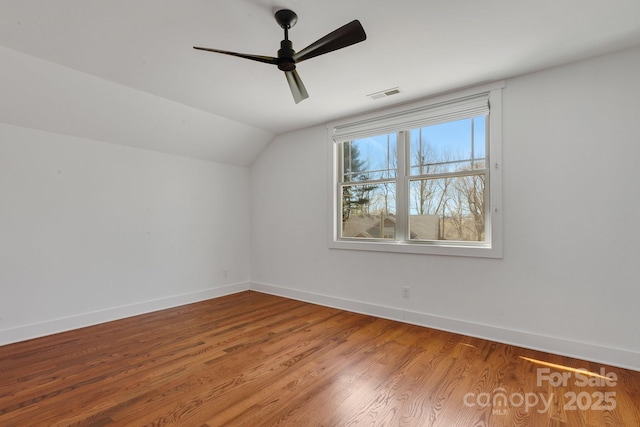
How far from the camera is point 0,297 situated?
2.86 m

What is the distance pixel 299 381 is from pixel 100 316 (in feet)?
8.79

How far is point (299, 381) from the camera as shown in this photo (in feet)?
7.22

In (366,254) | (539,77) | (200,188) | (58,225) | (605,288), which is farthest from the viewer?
(200,188)

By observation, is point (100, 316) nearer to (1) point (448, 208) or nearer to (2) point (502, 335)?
(1) point (448, 208)

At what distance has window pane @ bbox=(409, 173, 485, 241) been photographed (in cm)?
317

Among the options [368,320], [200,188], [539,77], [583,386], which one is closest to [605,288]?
[583,386]

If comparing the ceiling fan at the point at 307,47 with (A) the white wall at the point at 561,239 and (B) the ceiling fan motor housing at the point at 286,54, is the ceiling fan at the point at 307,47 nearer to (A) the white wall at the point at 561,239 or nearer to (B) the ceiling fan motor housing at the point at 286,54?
(B) the ceiling fan motor housing at the point at 286,54

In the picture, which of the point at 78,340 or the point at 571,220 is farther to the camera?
the point at 78,340

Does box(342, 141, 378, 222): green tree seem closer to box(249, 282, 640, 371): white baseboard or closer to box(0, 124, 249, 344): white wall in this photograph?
box(249, 282, 640, 371): white baseboard

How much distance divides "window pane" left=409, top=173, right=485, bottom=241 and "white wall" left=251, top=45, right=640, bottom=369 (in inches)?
11.0

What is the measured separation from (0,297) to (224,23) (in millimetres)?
3291

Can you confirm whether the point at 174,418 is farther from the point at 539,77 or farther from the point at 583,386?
the point at 539,77

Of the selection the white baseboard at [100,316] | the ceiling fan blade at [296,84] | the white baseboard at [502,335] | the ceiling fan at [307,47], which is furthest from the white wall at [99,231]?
the ceiling fan blade at [296,84]

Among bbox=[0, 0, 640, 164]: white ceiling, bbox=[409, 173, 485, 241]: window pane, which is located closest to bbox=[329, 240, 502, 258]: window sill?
bbox=[409, 173, 485, 241]: window pane
